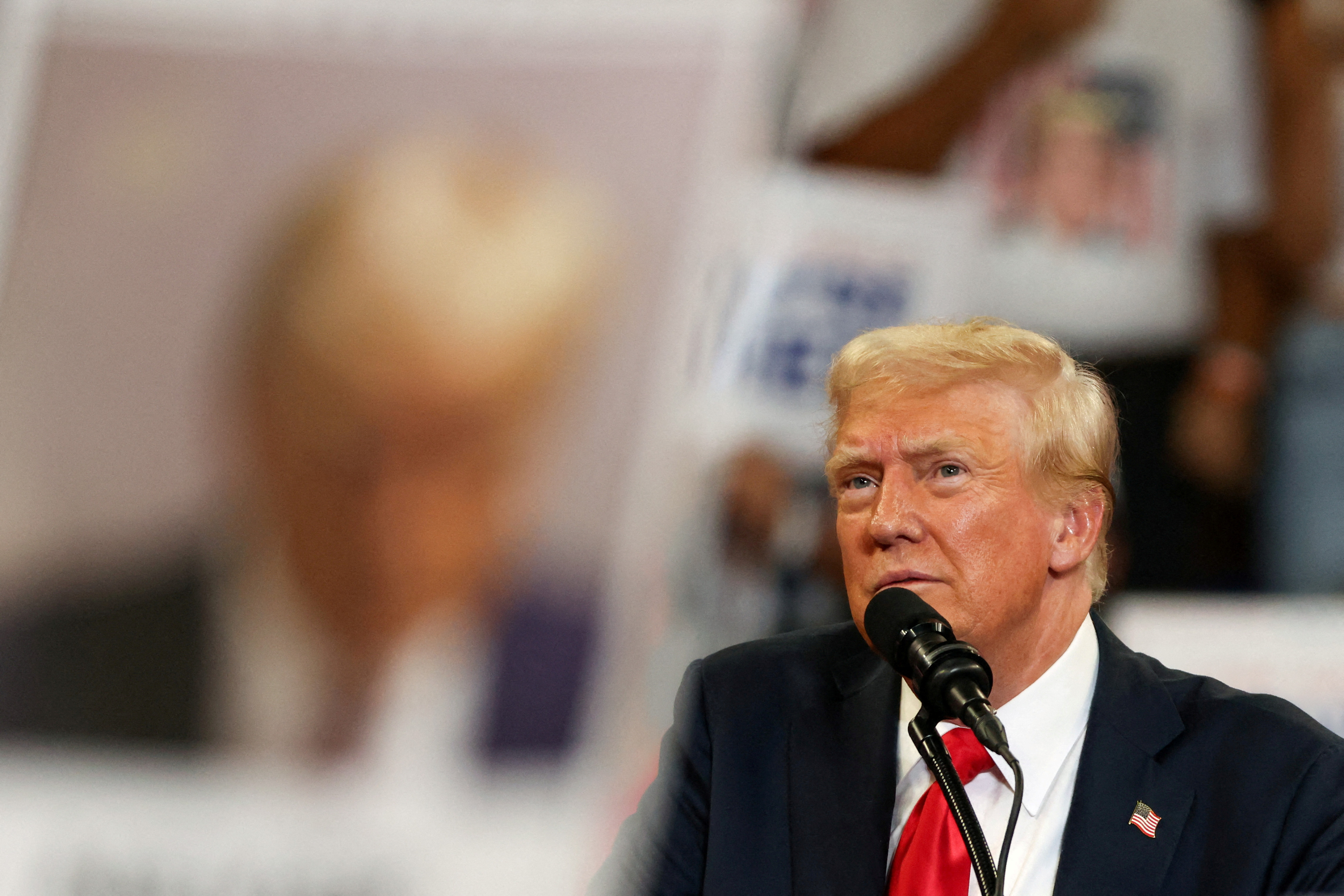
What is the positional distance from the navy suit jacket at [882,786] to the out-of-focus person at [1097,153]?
164 centimetres

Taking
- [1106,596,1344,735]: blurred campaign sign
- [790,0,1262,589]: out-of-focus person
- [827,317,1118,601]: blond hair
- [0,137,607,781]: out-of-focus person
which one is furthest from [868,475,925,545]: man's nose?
[790,0,1262,589]: out-of-focus person

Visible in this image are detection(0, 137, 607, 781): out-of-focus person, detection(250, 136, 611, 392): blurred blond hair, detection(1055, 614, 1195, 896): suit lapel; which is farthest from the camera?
detection(250, 136, 611, 392): blurred blond hair

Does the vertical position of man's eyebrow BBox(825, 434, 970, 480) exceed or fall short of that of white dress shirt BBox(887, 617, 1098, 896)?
it exceeds it

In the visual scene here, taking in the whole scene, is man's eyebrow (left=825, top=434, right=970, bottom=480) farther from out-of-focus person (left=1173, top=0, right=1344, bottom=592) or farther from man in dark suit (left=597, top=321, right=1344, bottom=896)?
out-of-focus person (left=1173, top=0, right=1344, bottom=592)

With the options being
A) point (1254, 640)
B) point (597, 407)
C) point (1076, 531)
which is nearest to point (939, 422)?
point (1076, 531)

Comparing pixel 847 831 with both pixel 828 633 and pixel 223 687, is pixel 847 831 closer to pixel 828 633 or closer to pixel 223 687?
pixel 828 633

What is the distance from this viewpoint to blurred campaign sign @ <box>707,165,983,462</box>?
9.56 feet

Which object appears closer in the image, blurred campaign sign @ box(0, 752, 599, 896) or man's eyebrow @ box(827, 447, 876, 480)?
man's eyebrow @ box(827, 447, 876, 480)

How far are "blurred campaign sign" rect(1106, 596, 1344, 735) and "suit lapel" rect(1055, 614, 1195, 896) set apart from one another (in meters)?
1.37

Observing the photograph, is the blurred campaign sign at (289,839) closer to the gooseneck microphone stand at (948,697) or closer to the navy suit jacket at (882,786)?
the navy suit jacket at (882,786)

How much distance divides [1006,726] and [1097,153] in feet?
7.06

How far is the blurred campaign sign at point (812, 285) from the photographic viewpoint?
291 cm

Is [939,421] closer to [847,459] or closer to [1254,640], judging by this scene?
[847,459]

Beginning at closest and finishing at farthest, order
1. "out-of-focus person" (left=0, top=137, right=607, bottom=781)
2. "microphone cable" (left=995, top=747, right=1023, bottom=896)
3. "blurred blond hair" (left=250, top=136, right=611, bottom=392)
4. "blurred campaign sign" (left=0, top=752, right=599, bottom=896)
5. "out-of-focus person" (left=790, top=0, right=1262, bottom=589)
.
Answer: "microphone cable" (left=995, top=747, right=1023, bottom=896) → "blurred campaign sign" (left=0, top=752, right=599, bottom=896) → "out-of-focus person" (left=0, top=137, right=607, bottom=781) → "blurred blond hair" (left=250, top=136, right=611, bottom=392) → "out-of-focus person" (left=790, top=0, right=1262, bottom=589)
